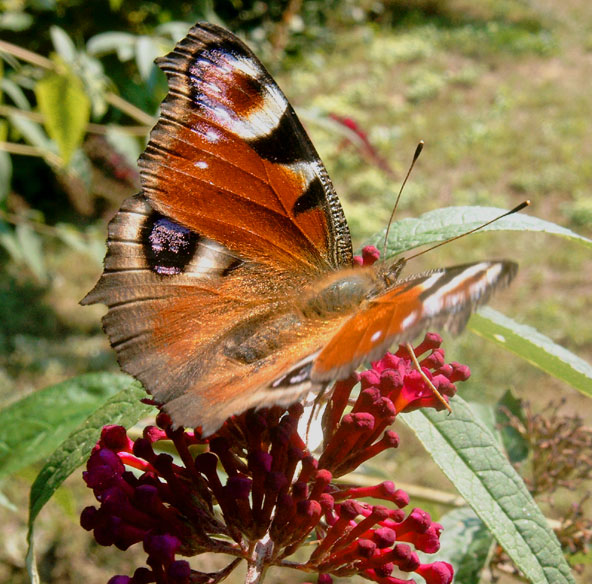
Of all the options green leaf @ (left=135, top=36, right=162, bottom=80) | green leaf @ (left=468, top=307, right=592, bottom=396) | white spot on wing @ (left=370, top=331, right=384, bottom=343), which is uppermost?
white spot on wing @ (left=370, top=331, right=384, bottom=343)

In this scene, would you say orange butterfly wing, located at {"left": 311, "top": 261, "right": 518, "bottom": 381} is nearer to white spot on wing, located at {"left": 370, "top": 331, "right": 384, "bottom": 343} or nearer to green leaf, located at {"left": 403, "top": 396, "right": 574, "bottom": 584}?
white spot on wing, located at {"left": 370, "top": 331, "right": 384, "bottom": 343}

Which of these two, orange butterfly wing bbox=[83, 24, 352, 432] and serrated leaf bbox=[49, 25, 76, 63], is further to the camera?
serrated leaf bbox=[49, 25, 76, 63]

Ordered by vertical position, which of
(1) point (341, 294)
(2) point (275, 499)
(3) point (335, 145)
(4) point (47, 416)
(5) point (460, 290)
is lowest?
(3) point (335, 145)

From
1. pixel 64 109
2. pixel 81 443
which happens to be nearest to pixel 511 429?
pixel 81 443

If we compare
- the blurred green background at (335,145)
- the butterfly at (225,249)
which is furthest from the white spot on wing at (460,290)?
the blurred green background at (335,145)

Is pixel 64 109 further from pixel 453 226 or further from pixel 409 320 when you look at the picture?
pixel 409 320

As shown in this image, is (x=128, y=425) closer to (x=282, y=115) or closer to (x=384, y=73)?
(x=282, y=115)

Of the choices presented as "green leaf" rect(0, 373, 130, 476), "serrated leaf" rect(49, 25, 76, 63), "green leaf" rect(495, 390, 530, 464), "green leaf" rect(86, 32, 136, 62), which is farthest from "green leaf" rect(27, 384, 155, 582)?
"green leaf" rect(86, 32, 136, 62)
